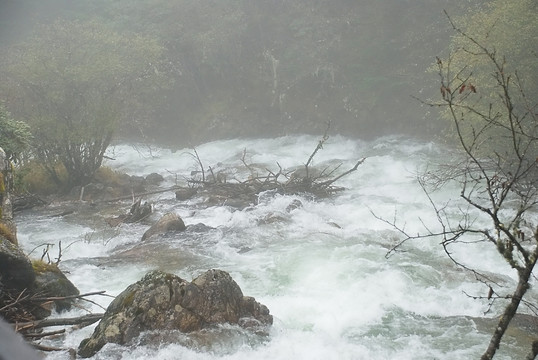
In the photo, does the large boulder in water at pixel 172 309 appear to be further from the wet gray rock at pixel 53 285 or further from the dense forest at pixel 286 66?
the dense forest at pixel 286 66

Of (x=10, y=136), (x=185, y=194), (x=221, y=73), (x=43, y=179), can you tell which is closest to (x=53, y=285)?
(x=10, y=136)

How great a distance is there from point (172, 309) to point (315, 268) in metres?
4.09

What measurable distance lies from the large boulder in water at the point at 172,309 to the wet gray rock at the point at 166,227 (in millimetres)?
5614

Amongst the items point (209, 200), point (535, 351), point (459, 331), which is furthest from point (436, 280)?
point (209, 200)

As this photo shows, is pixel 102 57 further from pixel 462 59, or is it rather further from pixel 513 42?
pixel 513 42

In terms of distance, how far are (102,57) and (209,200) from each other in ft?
26.3

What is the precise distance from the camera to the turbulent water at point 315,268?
688cm

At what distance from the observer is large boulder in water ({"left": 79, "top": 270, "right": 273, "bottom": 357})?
631 cm

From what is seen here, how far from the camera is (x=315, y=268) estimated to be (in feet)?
32.9

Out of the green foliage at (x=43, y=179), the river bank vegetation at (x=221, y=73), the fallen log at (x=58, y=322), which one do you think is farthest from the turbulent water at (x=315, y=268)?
the river bank vegetation at (x=221, y=73)

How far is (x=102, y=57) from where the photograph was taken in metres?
19.1

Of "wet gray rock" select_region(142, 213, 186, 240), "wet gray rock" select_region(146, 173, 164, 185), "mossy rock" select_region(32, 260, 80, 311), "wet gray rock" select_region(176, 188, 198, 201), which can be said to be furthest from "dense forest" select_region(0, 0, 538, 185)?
"mossy rock" select_region(32, 260, 80, 311)

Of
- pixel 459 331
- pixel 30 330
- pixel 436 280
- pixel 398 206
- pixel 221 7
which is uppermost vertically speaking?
pixel 221 7

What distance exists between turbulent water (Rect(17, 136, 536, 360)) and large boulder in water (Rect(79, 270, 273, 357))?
0.20 m
